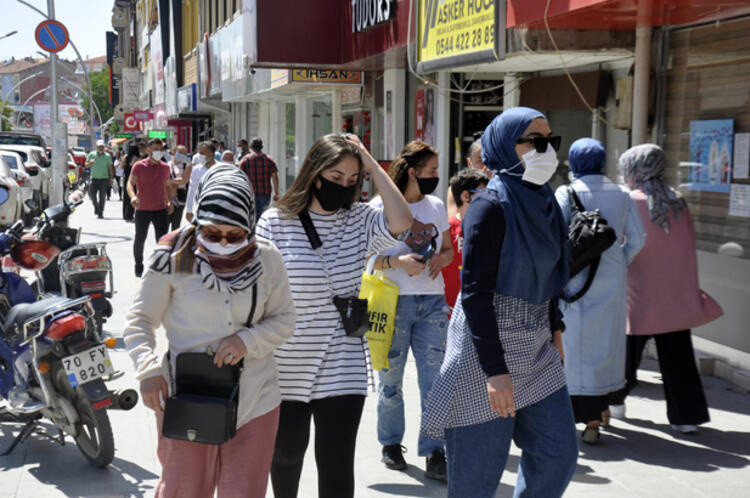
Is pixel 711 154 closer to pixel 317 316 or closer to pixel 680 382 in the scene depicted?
pixel 680 382

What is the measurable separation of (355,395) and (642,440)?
288 centimetres

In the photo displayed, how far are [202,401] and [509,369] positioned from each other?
3.56 ft

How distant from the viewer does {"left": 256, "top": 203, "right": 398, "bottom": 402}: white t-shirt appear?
153 inches

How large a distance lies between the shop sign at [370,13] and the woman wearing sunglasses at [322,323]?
8963mm

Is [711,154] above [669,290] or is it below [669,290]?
above

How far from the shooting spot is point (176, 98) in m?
39.3

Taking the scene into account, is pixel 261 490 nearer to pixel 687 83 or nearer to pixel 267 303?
pixel 267 303

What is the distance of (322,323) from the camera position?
12.9 feet

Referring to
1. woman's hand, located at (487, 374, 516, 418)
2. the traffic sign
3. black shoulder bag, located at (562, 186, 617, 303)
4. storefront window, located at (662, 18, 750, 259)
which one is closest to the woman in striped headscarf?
woman's hand, located at (487, 374, 516, 418)

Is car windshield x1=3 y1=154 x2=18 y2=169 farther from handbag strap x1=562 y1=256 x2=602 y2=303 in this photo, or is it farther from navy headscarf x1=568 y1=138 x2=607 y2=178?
handbag strap x1=562 y1=256 x2=602 y2=303

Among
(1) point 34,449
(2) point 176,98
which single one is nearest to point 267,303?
(1) point 34,449

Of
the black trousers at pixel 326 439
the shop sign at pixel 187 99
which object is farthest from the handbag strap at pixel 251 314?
the shop sign at pixel 187 99

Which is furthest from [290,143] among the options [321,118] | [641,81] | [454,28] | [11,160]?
[641,81]

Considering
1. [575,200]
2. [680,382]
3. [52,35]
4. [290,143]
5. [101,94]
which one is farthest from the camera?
[101,94]
